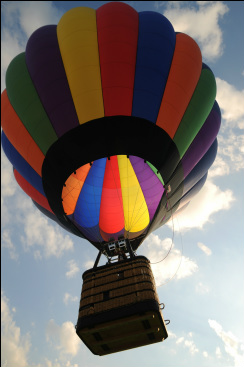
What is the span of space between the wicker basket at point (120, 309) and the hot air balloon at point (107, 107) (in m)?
0.03

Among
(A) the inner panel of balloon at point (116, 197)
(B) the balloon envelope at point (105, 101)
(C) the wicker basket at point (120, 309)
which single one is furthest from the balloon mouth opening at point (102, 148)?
(C) the wicker basket at point (120, 309)

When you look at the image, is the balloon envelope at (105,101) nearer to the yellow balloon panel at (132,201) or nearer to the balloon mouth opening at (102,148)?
the balloon mouth opening at (102,148)

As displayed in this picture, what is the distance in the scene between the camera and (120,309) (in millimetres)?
4480

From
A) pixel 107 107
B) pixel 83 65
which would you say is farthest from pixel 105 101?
pixel 83 65

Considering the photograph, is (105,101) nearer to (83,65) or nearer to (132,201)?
(83,65)

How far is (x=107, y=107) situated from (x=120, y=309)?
3.48m

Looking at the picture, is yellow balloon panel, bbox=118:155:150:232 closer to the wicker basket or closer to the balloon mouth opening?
the balloon mouth opening

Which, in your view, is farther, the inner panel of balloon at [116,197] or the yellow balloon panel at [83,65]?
the inner panel of balloon at [116,197]

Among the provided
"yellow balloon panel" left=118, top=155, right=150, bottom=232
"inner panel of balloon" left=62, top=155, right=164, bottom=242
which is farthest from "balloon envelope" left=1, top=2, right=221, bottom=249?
"yellow balloon panel" left=118, top=155, right=150, bottom=232

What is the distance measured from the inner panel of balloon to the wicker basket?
1.98m

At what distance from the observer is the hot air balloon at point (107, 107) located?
17.9ft

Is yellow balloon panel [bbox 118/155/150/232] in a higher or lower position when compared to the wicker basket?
higher

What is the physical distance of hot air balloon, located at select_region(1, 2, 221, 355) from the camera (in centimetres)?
545

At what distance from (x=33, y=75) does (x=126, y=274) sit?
4.23 meters
